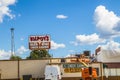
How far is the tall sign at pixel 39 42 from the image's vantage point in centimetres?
7281

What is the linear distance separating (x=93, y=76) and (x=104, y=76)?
2591 centimetres

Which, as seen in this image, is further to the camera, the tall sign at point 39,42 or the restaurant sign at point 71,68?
the tall sign at point 39,42

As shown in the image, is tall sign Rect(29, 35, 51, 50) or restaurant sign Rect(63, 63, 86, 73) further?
tall sign Rect(29, 35, 51, 50)

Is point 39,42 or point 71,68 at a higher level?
point 39,42

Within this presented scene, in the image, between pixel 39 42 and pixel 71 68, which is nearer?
pixel 71 68

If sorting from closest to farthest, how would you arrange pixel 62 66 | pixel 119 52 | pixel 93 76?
1. pixel 93 76
2. pixel 62 66
3. pixel 119 52

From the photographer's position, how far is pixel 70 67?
65.2 m

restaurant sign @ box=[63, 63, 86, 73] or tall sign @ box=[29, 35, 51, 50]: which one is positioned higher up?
tall sign @ box=[29, 35, 51, 50]

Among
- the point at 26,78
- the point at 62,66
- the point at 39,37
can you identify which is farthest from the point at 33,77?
the point at 39,37

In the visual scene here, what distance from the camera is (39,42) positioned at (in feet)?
240

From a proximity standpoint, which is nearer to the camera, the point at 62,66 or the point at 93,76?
the point at 93,76

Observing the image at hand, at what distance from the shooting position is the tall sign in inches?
2867

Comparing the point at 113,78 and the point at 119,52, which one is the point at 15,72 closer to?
the point at 113,78

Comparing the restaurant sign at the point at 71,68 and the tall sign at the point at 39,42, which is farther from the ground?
the tall sign at the point at 39,42
